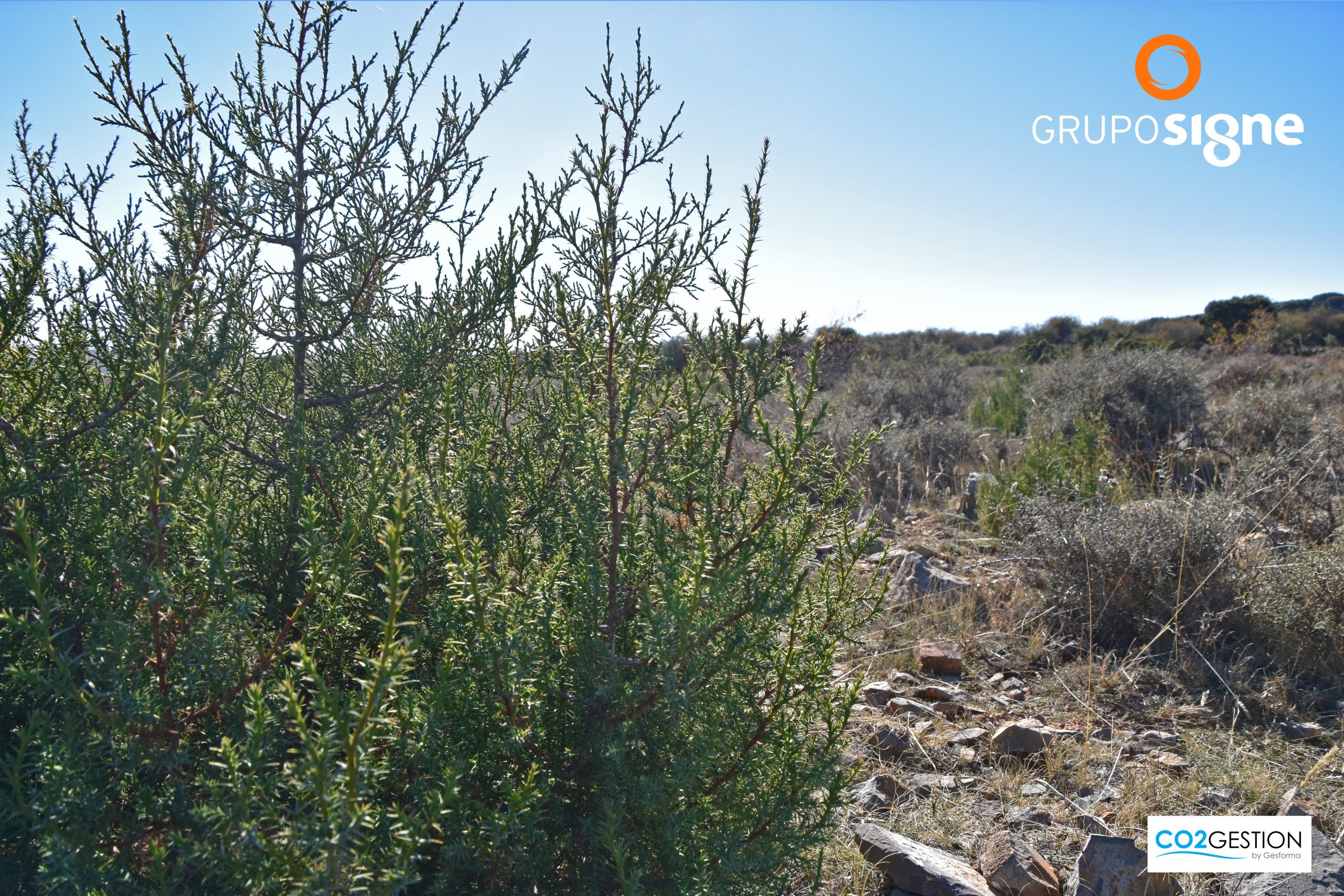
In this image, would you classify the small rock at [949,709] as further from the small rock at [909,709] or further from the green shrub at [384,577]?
the green shrub at [384,577]

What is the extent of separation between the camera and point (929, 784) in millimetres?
2994

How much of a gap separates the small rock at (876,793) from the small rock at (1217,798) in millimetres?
1117

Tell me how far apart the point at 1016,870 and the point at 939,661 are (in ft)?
5.44

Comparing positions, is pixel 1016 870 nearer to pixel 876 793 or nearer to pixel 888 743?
pixel 876 793

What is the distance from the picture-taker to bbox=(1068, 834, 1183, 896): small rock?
2.33m

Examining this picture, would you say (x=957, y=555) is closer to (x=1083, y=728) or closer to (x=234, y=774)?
(x=1083, y=728)

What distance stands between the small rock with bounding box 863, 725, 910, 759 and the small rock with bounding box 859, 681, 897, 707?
34cm

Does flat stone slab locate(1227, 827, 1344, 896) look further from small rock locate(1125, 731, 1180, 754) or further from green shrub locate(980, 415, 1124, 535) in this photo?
green shrub locate(980, 415, 1124, 535)

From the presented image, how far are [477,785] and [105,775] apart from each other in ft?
2.20

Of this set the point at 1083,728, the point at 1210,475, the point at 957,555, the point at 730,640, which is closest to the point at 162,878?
the point at 730,640

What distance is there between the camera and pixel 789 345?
2014 millimetres

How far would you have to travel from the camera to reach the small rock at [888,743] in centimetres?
323

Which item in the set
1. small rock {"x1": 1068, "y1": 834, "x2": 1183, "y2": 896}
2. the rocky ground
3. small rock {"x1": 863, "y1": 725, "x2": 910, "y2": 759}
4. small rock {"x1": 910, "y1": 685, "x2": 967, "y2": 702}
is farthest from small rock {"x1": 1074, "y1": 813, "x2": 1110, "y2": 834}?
small rock {"x1": 910, "y1": 685, "x2": 967, "y2": 702}

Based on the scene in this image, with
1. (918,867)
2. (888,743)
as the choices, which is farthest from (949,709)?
(918,867)
